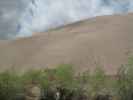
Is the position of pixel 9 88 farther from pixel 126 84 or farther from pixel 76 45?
pixel 76 45

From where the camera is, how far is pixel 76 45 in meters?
71.4

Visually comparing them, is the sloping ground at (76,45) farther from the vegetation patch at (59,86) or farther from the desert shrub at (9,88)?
the desert shrub at (9,88)

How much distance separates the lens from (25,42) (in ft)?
275

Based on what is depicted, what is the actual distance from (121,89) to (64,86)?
318 centimetres

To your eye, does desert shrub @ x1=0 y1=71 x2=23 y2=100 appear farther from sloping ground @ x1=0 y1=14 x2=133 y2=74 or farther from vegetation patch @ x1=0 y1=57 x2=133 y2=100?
sloping ground @ x1=0 y1=14 x2=133 y2=74

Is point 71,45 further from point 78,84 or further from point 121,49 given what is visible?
point 78,84

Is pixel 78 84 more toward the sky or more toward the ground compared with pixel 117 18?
more toward the ground

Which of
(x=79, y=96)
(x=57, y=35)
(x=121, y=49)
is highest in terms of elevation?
(x=57, y=35)

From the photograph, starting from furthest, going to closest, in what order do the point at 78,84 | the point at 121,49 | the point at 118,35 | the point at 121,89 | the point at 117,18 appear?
1. the point at 117,18
2. the point at 118,35
3. the point at 121,49
4. the point at 78,84
5. the point at 121,89

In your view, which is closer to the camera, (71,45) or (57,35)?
(71,45)

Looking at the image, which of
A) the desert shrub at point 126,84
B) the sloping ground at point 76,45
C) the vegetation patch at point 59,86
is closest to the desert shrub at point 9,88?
the vegetation patch at point 59,86

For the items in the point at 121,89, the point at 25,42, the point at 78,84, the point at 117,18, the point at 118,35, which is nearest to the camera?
the point at 121,89

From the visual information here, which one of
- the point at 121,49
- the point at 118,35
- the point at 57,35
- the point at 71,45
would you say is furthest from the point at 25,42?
the point at 121,49

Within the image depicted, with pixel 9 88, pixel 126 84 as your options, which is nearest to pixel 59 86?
pixel 9 88
